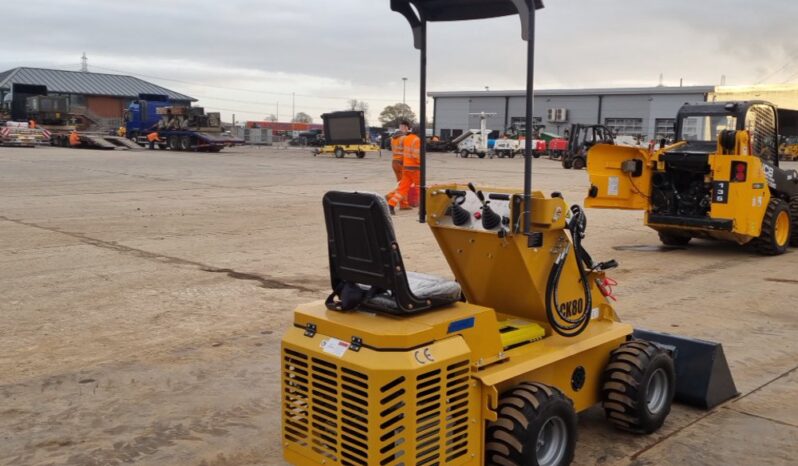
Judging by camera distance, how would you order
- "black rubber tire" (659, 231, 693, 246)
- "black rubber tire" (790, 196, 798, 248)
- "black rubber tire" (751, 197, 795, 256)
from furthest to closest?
"black rubber tire" (659, 231, 693, 246) → "black rubber tire" (790, 196, 798, 248) → "black rubber tire" (751, 197, 795, 256)

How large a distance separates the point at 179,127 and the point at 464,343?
4120cm

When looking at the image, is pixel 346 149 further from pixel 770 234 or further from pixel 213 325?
pixel 213 325

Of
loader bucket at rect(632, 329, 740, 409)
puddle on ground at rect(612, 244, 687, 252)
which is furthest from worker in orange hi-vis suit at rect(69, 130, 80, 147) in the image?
loader bucket at rect(632, 329, 740, 409)

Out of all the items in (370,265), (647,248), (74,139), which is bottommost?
(647,248)

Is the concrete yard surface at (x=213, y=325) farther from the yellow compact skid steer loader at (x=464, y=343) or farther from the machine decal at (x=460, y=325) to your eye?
the machine decal at (x=460, y=325)

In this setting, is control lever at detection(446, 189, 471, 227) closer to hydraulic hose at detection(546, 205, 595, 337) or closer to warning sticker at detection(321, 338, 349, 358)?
hydraulic hose at detection(546, 205, 595, 337)

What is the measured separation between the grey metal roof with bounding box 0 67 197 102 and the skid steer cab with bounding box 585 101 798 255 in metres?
66.2

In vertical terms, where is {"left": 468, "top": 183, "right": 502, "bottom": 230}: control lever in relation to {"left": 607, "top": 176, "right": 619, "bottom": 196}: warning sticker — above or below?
above

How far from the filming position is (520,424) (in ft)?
11.1

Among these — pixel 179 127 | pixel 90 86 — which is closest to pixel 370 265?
pixel 179 127

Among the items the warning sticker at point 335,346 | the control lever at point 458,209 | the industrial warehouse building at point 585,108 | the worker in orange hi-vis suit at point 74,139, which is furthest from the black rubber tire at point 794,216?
the industrial warehouse building at point 585,108

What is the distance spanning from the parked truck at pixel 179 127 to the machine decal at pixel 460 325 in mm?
39110

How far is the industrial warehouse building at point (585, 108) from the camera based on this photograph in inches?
2185

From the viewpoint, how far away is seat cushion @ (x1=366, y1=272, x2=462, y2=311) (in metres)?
3.39
